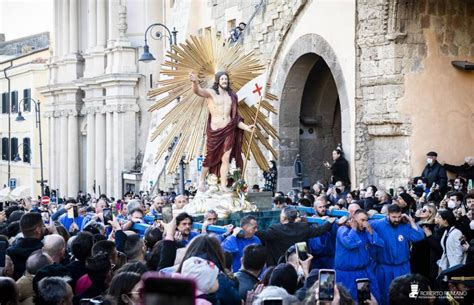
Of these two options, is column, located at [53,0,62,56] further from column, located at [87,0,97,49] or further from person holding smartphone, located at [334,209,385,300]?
person holding smartphone, located at [334,209,385,300]

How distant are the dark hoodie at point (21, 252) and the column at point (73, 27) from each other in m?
40.0

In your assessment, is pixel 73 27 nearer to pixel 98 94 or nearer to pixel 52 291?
pixel 98 94

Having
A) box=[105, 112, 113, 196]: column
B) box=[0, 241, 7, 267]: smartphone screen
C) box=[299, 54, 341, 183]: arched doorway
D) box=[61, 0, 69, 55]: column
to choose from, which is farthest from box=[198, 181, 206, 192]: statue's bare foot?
box=[61, 0, 69, 55]: column

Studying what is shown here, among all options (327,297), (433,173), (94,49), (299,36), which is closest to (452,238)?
(327,297)

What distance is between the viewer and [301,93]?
26.6 meters

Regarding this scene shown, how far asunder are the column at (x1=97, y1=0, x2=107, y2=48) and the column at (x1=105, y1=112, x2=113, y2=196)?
12.5ft

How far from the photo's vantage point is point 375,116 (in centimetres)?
2227

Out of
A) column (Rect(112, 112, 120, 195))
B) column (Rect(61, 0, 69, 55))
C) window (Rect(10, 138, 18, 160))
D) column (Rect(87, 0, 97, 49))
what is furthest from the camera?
window (Rect(10, 138, 18, 160))

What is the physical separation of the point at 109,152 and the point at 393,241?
3313 cm

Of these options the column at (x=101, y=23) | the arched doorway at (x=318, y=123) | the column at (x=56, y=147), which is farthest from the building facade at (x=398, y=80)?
the column at (x=56, y=147)

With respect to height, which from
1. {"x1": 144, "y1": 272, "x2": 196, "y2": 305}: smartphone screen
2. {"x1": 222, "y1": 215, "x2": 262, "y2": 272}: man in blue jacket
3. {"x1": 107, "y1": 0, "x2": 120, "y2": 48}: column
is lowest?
{"x1": 222, "y1": 215, "x2": 262, "y2": 272}: man in blue jacket

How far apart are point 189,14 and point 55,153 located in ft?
57.5

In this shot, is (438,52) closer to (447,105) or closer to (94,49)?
Result: (447,105)

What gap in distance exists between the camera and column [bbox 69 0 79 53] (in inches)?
1938
